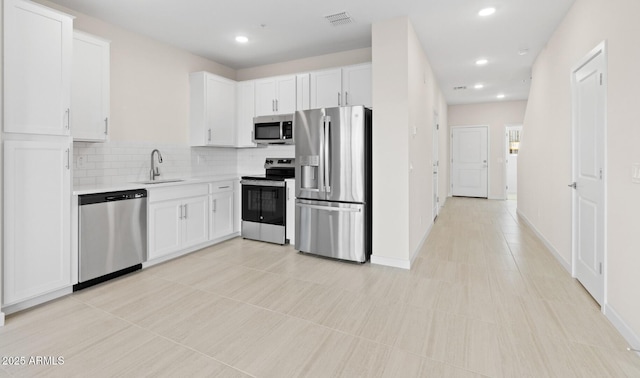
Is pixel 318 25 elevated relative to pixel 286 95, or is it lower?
elevated

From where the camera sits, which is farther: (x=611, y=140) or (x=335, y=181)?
(x=335, y=181)

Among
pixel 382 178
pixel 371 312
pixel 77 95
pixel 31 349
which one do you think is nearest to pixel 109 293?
pixel 31 349

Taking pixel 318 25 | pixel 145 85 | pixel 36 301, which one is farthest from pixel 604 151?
pixel 145 85

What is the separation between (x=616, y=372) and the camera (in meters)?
1.82

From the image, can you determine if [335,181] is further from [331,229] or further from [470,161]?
[470,161]

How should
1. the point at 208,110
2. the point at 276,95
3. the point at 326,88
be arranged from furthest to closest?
the point at 276,95 → the point at 208,110 → the point at 326,88

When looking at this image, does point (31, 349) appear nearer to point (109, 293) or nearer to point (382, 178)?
point (109, 293)

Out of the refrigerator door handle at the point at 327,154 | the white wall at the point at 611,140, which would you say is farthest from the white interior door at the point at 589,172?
the refrigerator door handle at the point at 327,154

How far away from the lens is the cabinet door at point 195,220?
4.10 m

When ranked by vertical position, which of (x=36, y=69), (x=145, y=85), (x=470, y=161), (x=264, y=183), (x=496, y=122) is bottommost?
(x=264, y=183)

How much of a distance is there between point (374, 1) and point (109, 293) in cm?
383

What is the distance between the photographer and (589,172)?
9.52ft

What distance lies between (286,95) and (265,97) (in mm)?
394

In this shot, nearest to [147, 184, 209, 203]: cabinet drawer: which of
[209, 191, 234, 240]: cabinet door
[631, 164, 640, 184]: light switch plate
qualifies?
[209, 191, 234, 240]: cabinet door
